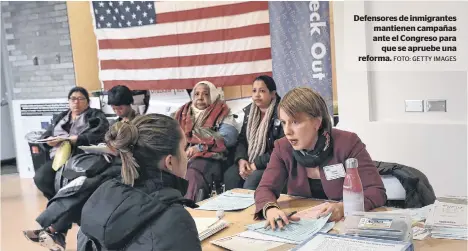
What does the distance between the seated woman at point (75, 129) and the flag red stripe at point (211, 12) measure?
1.07 metres

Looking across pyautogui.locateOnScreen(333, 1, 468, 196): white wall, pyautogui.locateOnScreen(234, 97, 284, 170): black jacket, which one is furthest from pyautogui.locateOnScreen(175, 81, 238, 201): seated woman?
pyautogui.locateOnScreen(333, 1, 468, 196): white wall

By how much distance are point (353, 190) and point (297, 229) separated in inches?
9.9

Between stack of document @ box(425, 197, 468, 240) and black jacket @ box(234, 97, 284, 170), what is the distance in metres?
1.66

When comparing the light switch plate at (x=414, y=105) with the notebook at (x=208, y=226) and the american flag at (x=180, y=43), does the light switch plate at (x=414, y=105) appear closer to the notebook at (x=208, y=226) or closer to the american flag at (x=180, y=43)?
the american flag at (x=180, y=43)

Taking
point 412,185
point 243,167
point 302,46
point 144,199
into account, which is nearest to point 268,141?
point 243,167

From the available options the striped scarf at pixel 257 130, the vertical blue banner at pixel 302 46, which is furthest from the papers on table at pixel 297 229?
the vertical blue banner at pixel 302 46

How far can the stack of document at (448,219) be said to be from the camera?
1.64m

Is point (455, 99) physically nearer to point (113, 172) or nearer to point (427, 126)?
point (427, 126)

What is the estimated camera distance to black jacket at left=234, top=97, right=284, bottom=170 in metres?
3.53

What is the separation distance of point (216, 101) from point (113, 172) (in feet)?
4.65

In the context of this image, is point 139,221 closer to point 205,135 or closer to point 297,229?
point 297,229

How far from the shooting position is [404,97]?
128 inches

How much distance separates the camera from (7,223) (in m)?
4.47

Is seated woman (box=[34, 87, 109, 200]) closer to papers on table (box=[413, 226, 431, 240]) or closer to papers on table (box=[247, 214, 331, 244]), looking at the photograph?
papers on table (box=[247, 214, 331, 244])
